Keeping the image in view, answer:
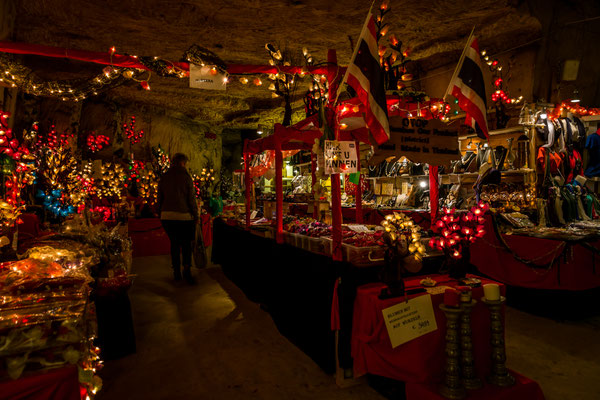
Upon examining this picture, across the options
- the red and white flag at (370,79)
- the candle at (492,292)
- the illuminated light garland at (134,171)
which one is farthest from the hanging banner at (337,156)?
the illuminated light garland at (134,171)

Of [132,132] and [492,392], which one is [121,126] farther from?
[492,392]

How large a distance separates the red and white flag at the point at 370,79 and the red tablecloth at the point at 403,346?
1165 millimetres

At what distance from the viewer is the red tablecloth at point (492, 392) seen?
1.96m

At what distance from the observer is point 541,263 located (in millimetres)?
3734

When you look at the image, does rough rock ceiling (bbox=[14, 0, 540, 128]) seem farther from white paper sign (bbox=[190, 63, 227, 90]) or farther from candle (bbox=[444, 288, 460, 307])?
candle (bbox=[444, 288, 460, 307])

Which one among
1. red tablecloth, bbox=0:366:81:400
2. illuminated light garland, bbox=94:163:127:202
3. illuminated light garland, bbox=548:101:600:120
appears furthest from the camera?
illuminated light garland, bbox=94:163:127:202

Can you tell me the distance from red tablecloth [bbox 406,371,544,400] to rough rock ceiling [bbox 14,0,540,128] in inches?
204

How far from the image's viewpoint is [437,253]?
9.65 ft

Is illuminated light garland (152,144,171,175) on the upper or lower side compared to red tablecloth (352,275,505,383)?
upper

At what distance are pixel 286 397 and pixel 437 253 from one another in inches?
66.1

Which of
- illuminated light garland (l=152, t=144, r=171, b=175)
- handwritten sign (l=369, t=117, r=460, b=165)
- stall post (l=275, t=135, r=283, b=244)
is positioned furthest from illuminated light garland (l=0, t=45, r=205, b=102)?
illuminated light garland (l=152, t=144, r=171, b=175)

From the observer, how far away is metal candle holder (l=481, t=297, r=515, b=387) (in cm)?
206

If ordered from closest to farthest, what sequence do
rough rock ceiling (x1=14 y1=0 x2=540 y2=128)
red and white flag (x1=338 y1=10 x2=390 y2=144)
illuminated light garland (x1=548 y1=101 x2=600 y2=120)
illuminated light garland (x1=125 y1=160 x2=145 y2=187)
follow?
red and white flag (x1=338 y1=10 x2=390 y2=144), rough rock ceiling (x1=14 y1=0 x2=540 y2=128), illuminated light garland (x1=548 y1=101 x2=600 y2=120), illuminated light garland (x1=125 y1=160 x2=145 y2=187)

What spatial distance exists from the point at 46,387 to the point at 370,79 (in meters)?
2.33
